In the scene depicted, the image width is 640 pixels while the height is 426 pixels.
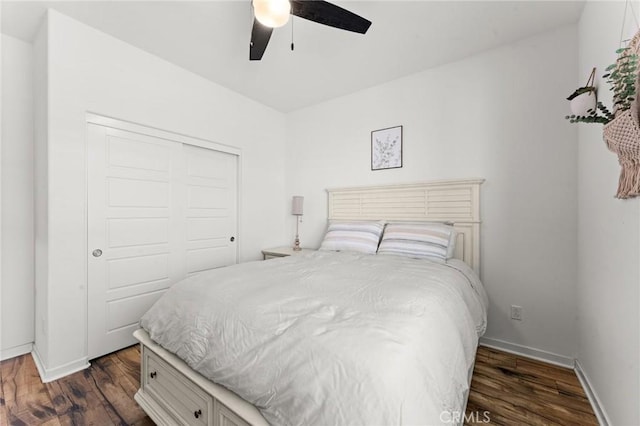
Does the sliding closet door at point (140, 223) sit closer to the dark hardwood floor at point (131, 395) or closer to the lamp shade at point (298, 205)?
the dark hardwood floor at point (131, 395)

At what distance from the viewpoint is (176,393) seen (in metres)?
1.33

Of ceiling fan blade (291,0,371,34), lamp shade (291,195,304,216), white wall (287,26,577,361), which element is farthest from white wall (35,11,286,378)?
white wall (287,26,577,361)

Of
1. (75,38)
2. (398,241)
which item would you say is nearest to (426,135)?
(398,241)

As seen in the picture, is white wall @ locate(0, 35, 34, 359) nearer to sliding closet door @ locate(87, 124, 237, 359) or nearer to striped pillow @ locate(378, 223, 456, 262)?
sliding closet door @ locate(87, 124, 237, 359)

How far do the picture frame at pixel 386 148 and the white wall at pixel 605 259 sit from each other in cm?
143

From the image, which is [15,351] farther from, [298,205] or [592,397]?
[592,397]

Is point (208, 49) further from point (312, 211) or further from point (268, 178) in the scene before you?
point (312, 211)

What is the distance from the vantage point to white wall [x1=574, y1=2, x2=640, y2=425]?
1179mm

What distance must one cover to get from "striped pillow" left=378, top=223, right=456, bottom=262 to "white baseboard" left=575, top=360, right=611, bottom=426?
1.11 metres

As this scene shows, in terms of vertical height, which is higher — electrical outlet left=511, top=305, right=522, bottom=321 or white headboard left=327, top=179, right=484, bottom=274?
white headboard left=327, top=179, right=484, bottom=274

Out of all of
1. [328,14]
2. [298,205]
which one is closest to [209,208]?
[298,205]

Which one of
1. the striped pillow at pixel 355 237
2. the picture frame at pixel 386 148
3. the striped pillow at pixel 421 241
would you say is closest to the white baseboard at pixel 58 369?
the striped pillow at pixel 355 237

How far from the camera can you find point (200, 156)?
9.68 ft

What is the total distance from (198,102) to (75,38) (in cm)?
102
